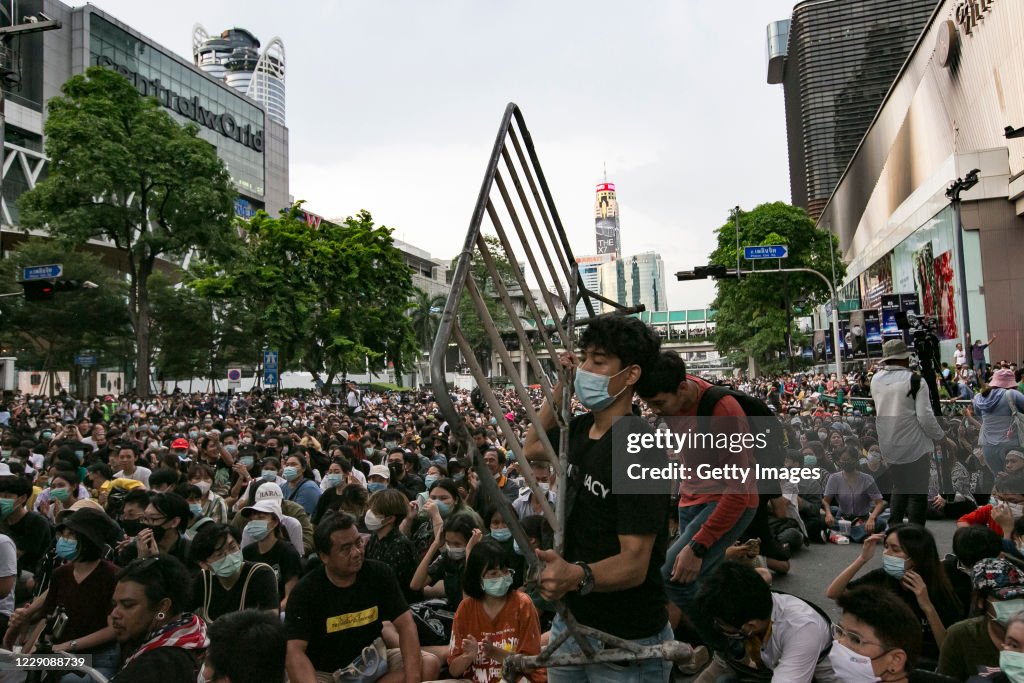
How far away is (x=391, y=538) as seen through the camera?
18.5 ft

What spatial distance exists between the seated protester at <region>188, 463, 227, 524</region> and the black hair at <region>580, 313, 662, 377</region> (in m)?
4.62

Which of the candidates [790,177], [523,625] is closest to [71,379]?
[523,625]

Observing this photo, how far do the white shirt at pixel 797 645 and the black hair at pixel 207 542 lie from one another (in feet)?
9.60

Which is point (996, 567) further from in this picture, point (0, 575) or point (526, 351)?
point (0, 575)

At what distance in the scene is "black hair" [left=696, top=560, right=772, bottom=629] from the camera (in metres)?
2.90

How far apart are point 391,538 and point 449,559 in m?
0.59

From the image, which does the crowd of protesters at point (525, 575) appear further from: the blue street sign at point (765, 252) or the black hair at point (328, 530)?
the blue street sign at point (765, 252)

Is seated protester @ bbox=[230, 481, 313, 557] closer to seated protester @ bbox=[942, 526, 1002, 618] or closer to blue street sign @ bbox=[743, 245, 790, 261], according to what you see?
Answer: seated protester @ bbox=[942, 526, 1002, 618]

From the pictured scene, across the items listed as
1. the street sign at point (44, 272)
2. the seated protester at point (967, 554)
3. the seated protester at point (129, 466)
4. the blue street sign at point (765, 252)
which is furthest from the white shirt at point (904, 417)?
the street sign at point (44, 272)

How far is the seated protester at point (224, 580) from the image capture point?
13.7 ft

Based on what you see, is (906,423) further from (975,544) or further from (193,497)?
(193,497)

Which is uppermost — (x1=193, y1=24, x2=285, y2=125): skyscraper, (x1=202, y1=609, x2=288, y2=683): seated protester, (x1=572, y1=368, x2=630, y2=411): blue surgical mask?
(x1=193, y1=24, x2=285, y2=125): skyscraper

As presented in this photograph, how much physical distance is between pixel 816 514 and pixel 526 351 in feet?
23.9

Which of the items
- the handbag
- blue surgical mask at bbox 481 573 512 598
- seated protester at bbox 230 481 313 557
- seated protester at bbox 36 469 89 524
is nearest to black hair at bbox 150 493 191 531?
seated protester at bbox 230 481 313 557
